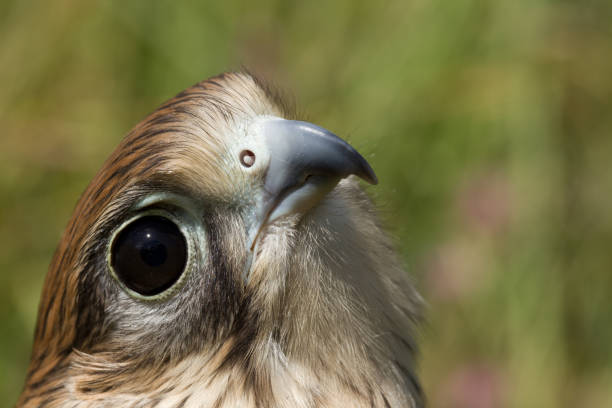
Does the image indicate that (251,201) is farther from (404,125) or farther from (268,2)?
(268,2)

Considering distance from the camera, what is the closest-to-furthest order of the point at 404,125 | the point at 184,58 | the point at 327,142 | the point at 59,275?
1. the point at 327,142
2. the point at 59,275
3. the point at 404,125
4. the point at 184,58

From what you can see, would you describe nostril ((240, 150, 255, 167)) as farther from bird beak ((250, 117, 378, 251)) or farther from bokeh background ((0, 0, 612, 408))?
bokeh background ((0, 0, 612, 408))

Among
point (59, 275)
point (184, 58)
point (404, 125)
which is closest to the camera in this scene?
point (59, 275)

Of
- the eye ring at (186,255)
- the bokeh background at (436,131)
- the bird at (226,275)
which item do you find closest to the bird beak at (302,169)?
the bird at (226,275)

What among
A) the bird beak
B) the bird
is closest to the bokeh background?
the bird

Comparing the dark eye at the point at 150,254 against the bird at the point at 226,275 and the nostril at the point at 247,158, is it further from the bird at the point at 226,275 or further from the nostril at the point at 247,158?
the nostril at the point at 247,158

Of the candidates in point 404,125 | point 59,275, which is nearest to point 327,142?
point 59,275

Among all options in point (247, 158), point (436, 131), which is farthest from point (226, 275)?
point (436, 131)

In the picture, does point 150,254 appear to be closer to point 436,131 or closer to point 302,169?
point 302,169
